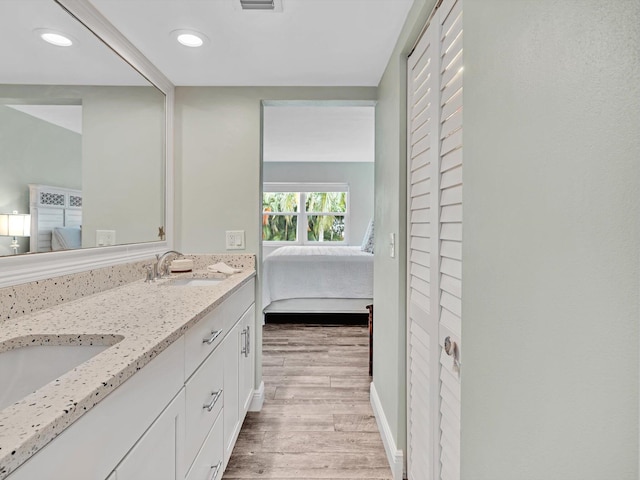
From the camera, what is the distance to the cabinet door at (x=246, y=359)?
1938 millimetres

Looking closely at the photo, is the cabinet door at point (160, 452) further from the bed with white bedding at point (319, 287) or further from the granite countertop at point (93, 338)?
the bed with white bedding at point (319, 287)

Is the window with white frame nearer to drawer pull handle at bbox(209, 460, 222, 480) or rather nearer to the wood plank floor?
the wood plank floor

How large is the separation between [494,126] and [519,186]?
17cm

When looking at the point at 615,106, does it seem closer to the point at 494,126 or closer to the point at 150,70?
the point at 494,126

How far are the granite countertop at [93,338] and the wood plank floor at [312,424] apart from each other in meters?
0.93

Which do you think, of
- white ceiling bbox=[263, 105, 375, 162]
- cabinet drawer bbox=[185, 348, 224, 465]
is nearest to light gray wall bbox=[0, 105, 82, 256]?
cabinet drawer bbox=[185, 348, 224, 465]

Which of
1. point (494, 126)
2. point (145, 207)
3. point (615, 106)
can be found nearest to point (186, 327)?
point (494, 126)

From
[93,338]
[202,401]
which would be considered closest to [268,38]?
[93,338]

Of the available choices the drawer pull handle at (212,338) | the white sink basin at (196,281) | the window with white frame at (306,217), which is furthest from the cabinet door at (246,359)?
the window with white frame at (306,217)

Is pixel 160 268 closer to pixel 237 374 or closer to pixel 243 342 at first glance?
pixel 243 342

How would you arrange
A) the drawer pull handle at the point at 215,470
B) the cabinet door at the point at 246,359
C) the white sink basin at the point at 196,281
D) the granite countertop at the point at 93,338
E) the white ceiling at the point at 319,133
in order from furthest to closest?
1. the white ceiling at the point at 319,133
2. the white sink basin at the point at 196,281
3. the cabinet door at the point at 246,359
4. the drawer pull handle at the point at 215,470
5. the granite countertop at the point at 93,338

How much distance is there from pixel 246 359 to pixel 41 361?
1.22 m

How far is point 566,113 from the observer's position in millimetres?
511

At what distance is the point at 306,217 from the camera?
6.88m
